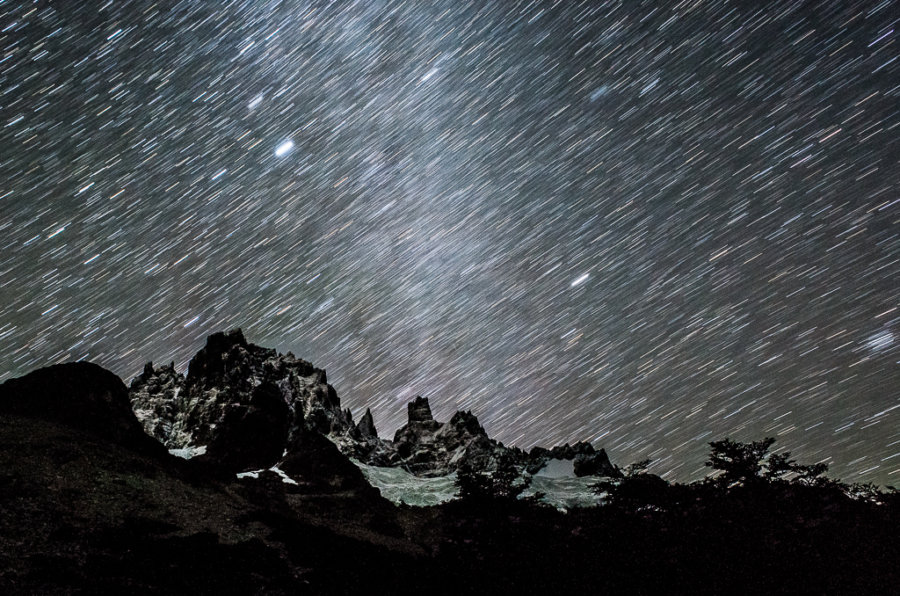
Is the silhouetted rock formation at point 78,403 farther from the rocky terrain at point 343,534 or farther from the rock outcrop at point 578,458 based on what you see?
the rock outcrop at point 578,458

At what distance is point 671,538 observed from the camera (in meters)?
23.4

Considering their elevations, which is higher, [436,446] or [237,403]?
[237,403]

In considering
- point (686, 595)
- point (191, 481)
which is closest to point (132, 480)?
point (191, 481)

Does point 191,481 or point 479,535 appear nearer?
point 479,535

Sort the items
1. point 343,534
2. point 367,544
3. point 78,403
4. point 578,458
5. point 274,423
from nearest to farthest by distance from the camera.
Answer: point 367,544, point 343,534, point 78,403, point 274,423, point 578,458

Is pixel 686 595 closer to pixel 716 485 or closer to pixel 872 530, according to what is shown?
pixel 872 530

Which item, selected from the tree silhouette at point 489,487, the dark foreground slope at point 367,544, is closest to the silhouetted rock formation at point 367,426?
the dark foreground slope at point 367,544

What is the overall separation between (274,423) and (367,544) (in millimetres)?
53508

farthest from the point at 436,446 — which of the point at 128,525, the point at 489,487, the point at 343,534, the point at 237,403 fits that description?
the point at 128,525

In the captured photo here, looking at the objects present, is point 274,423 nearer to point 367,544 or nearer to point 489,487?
point 367,544

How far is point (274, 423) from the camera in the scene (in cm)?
7525

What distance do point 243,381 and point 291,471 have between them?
3516 cm

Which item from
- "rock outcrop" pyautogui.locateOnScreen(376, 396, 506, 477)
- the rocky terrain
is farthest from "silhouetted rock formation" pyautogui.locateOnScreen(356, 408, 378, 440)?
the rocky terrain

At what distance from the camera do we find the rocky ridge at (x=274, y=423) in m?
72.6
